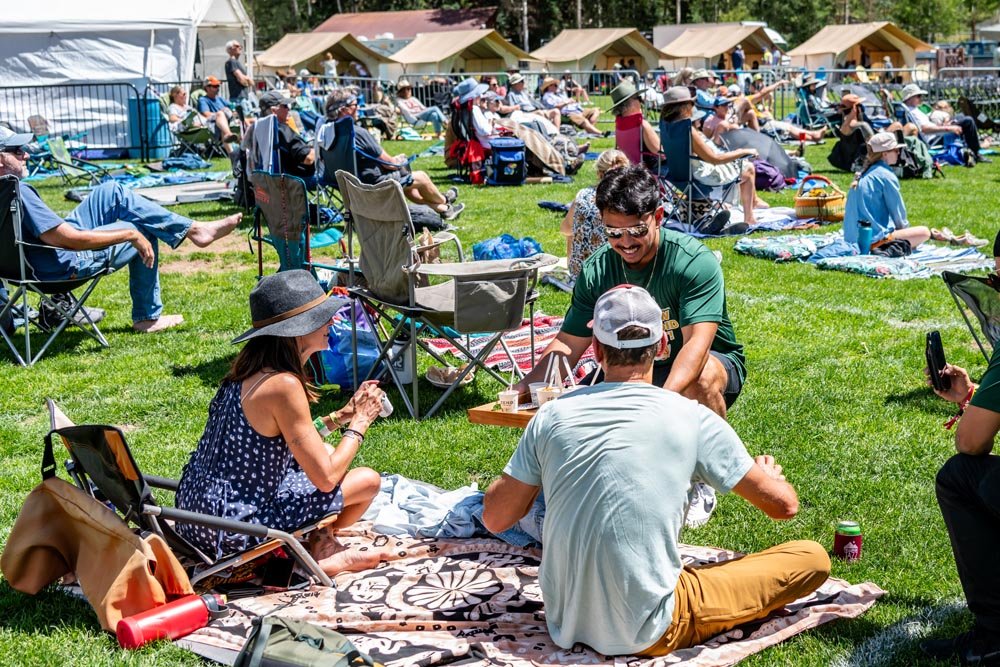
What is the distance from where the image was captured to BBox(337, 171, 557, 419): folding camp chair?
6.27 metres

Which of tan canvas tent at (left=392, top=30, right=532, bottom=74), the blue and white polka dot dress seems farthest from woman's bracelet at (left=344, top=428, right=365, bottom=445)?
tan canvas tent at (left=392, top=30, right=532, bottom=74)

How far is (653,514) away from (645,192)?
5.66 ft

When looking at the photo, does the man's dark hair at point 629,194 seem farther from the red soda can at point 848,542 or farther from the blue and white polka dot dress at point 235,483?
the blue and white polka dot dress at point 235,483

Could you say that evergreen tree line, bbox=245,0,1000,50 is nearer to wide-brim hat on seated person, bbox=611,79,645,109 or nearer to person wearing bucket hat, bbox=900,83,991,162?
person wearing bucket hat, bbox=900,83,991,162

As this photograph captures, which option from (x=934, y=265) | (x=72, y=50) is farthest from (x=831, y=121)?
(x=72, y=50)

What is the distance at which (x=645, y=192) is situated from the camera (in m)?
4.65

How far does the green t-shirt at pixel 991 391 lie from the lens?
3414 mm

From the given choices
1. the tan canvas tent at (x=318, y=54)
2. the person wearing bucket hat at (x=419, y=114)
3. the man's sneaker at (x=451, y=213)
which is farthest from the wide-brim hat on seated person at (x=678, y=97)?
the tan canvas tent at (x=318, y=54)

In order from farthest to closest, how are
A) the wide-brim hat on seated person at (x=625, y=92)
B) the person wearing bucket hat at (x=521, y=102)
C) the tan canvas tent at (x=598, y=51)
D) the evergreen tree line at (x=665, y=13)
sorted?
1. the evergreen tree line at (x=665, y=13)
2. the tan canvas tent at (x=598, y=51)
3. the person wearing bucket hat at (x=521, y=102)
4. the wide-brim hat on seated person at (x=625, y=92)

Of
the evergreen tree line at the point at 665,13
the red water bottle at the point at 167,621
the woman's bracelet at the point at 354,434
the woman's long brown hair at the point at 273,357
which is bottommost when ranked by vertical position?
the red water bottle at the point at 167,621

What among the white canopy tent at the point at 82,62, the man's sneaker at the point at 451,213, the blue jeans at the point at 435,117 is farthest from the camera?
the blue jeans at the point at 435,117

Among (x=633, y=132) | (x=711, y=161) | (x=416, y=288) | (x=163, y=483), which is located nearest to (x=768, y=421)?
(x=416, y=288)

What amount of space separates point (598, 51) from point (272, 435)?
46.9 metres

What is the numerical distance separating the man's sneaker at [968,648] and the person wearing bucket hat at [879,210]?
7.01 metres
